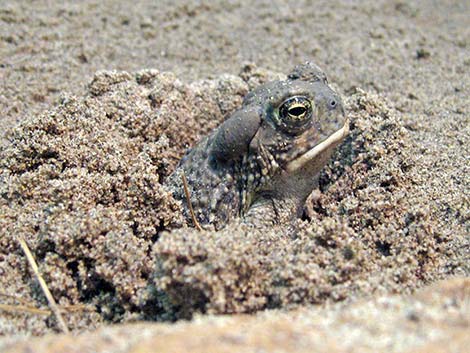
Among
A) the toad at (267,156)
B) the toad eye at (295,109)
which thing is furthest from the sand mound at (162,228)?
the toad eye at (295,109)

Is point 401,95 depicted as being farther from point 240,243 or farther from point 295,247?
point 240,243

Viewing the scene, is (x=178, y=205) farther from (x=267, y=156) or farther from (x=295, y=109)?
(x=295, y=109)

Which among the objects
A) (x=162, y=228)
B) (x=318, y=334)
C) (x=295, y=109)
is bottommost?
(x=162, y=228)

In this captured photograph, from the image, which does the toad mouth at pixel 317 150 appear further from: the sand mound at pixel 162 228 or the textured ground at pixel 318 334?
the textured ground at pixel 318 334

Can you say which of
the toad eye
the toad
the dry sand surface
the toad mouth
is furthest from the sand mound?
the toad eye

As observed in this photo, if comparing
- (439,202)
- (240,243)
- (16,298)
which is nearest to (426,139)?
(439,202)

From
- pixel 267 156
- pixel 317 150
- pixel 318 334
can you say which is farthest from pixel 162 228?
pixel 318 334

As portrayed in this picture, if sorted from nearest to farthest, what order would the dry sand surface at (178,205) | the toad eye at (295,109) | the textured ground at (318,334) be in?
the textured ground at (318,334) < the dry sand surface at (178,205) < the toad eye at (295,109)

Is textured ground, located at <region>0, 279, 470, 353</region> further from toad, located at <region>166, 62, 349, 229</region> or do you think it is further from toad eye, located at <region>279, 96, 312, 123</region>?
toad eye, located at <region>279, 96, 312, 123</region>
